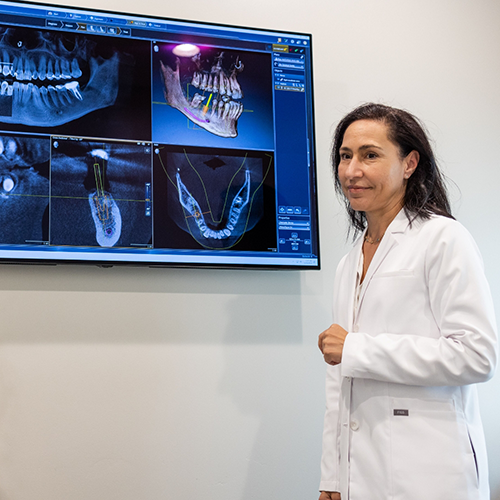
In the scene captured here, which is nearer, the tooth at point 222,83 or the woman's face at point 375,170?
the woman's face at point 375,170

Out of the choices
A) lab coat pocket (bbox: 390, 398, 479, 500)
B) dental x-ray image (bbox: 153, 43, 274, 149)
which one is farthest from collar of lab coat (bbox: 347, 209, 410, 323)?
dental x-ray image (bbox: 153, 43, 274, 149)

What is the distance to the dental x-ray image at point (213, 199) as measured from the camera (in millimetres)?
2080

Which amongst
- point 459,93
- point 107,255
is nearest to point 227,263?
point 107,255

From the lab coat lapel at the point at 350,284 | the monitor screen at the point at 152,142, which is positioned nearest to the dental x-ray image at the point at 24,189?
the monitor screen at the point at 152,142

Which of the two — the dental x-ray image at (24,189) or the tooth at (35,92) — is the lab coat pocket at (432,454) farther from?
the tooth at (35,92)

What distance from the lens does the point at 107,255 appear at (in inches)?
78.7

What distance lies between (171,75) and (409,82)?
1030mm

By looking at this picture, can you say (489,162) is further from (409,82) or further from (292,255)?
(292,255)

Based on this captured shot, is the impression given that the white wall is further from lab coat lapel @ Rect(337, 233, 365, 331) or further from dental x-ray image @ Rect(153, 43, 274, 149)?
lab coat lapel @ Rect(337, 233, 365, 331)

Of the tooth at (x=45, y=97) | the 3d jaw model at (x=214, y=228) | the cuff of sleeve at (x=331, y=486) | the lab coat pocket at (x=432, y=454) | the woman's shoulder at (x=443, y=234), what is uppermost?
the tooth at (x=45, y=97)

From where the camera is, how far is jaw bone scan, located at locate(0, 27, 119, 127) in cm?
200

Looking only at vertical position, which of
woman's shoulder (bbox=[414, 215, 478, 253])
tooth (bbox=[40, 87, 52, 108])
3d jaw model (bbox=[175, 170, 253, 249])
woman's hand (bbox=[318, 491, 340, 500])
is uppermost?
tooth (bbox=[40, 87, 52, 108])

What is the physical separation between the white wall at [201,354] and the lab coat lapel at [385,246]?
0.67 m

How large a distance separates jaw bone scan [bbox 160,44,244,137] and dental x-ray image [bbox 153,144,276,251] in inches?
4.8
